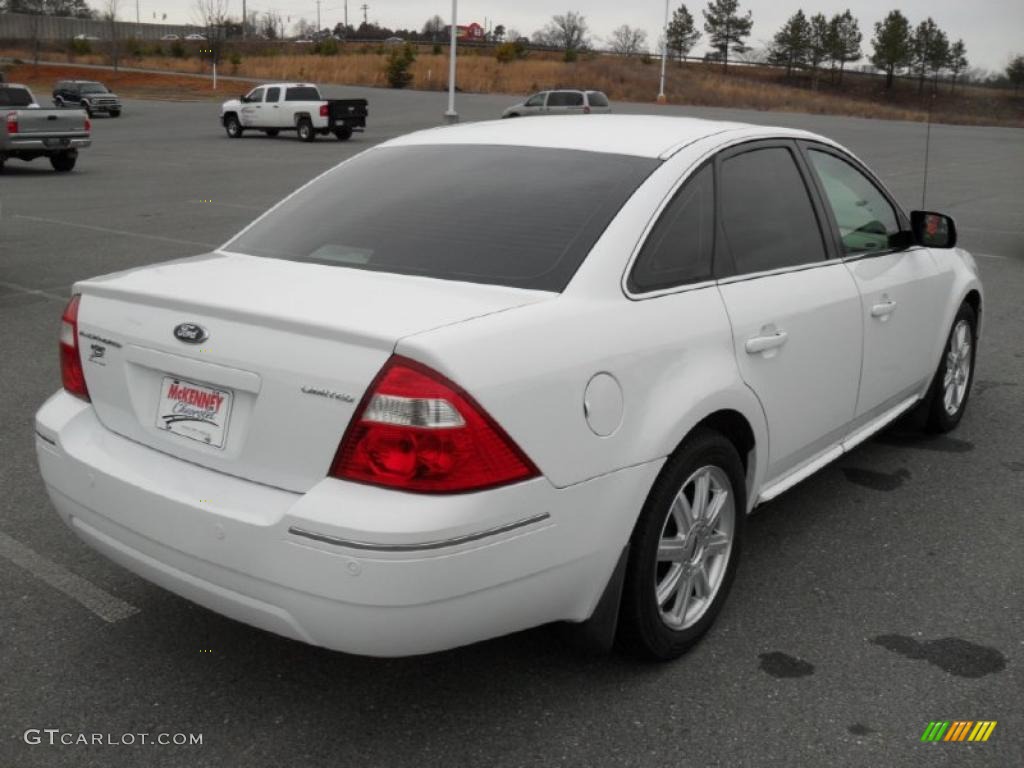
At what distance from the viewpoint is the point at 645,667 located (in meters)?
3.32

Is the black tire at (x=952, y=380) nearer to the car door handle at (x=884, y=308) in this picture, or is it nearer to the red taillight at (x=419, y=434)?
the car door handle at (x=884, y=308)

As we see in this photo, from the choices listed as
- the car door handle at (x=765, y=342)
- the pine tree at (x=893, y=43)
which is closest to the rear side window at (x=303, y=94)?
the car door handle at (x=765, y=342)

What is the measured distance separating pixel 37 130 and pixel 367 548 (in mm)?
21443

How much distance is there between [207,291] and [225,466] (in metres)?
0.54

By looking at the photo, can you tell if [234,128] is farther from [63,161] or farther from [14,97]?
[14,97]

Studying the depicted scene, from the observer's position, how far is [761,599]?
3807mm

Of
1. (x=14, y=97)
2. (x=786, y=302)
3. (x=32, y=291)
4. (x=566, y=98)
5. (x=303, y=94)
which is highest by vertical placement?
(x=566, y=98)

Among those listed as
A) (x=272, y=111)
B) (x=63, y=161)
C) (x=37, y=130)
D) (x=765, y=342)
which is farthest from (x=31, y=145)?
(x=765, y=342)

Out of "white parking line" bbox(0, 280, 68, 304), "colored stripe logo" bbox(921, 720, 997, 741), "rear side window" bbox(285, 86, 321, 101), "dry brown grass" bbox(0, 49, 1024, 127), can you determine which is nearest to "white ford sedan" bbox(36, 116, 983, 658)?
"colored stripe logo" bbox(921, 720, 997, 741)

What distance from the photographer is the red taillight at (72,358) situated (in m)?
3.30

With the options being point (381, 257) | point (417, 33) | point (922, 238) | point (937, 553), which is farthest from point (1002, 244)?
point (417, 33)

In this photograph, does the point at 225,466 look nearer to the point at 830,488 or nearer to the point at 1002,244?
Answer: the point at 830,488

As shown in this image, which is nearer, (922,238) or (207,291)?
(207,291)

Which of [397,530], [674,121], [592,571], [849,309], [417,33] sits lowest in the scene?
[592,571]
